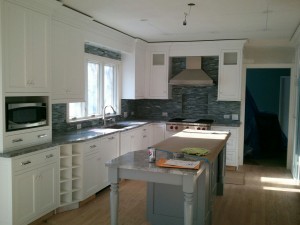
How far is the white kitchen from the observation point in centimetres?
335

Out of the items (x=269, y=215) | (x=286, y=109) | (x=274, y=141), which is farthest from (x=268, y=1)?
(x=286, y=109)

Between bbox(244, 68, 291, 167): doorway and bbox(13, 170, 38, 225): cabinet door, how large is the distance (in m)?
Result: 5.24

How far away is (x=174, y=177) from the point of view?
2.74 metres

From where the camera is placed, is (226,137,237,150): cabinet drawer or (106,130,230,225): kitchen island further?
(226,137,237,150): cabinet drawer

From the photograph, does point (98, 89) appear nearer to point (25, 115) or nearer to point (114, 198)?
point (25, 115)

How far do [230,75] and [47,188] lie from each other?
14.5 feet

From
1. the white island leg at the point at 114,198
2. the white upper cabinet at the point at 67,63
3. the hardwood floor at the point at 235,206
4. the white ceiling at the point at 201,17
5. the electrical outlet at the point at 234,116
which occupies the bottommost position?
the hardwood floor at the point at 235,206

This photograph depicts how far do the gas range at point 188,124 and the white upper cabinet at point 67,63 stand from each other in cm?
248

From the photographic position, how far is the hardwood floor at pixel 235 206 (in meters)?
3.92

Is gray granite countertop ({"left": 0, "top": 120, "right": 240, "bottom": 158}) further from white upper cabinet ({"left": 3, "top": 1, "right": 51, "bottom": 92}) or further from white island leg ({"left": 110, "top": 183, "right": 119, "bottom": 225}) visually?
white island leg ({"left": 110, "top": 183, "right": 119, "bottom": 225})

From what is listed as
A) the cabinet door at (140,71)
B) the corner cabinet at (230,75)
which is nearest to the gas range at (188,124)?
the corner cabinet at (230,75)

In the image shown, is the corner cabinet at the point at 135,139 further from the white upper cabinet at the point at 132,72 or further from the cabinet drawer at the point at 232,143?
the cabinet drawer at the point at 232,143

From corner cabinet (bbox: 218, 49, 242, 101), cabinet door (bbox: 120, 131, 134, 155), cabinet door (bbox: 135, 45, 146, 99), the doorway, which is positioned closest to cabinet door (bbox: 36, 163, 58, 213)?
cabinet door (bbox: 120, 131, 134, 155)

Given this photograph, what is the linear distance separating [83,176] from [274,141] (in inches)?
237
